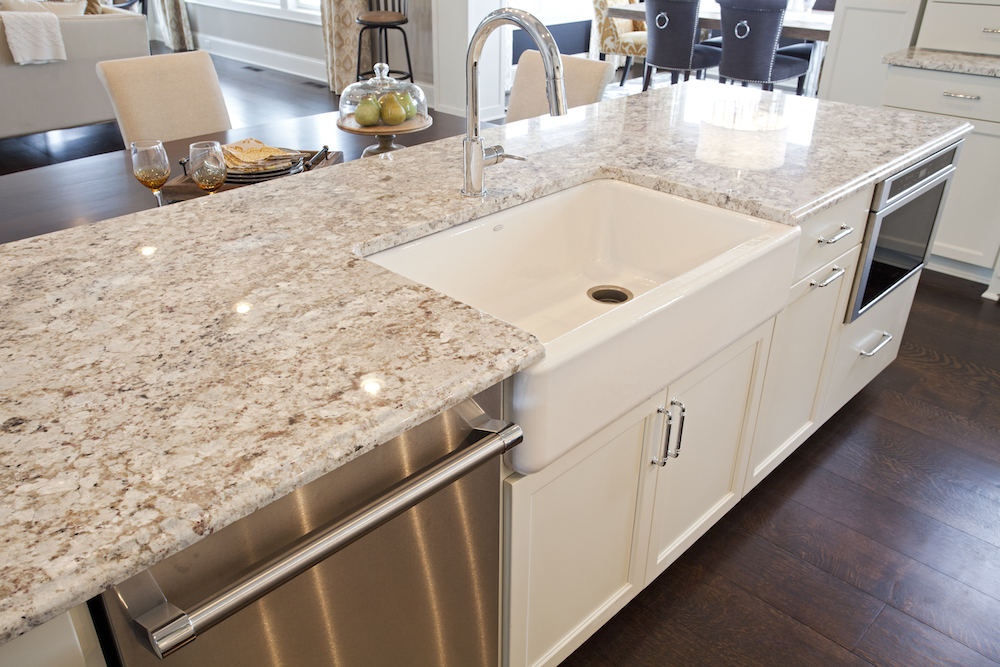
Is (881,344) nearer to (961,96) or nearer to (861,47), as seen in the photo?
(961,96)

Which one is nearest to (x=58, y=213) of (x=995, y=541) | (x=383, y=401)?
(x=383, y=401)

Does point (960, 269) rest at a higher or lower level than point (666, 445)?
lower

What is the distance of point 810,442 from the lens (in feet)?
7.45

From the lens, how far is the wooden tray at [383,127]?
7.07ft

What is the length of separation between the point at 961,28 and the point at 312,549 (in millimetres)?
3465

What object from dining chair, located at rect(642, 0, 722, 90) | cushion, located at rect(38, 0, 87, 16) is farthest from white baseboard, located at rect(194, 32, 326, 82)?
dining chair, located at rect(642, 0, 722, 90)

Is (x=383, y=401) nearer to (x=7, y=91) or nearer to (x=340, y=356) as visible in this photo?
(x=340, y=356)

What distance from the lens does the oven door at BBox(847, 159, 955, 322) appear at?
75.2 inches

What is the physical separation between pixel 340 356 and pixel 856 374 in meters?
1.84

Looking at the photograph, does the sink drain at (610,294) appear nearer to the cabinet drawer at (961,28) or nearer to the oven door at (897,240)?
the oven door at (897,240)

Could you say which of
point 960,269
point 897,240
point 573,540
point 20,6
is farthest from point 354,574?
point 20,6

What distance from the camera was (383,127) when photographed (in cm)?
217

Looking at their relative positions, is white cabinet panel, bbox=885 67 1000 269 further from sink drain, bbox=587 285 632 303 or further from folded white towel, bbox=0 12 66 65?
folded white towel, bbox=0 12 66 65

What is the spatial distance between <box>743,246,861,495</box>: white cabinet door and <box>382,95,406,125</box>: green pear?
1221 millimetres
